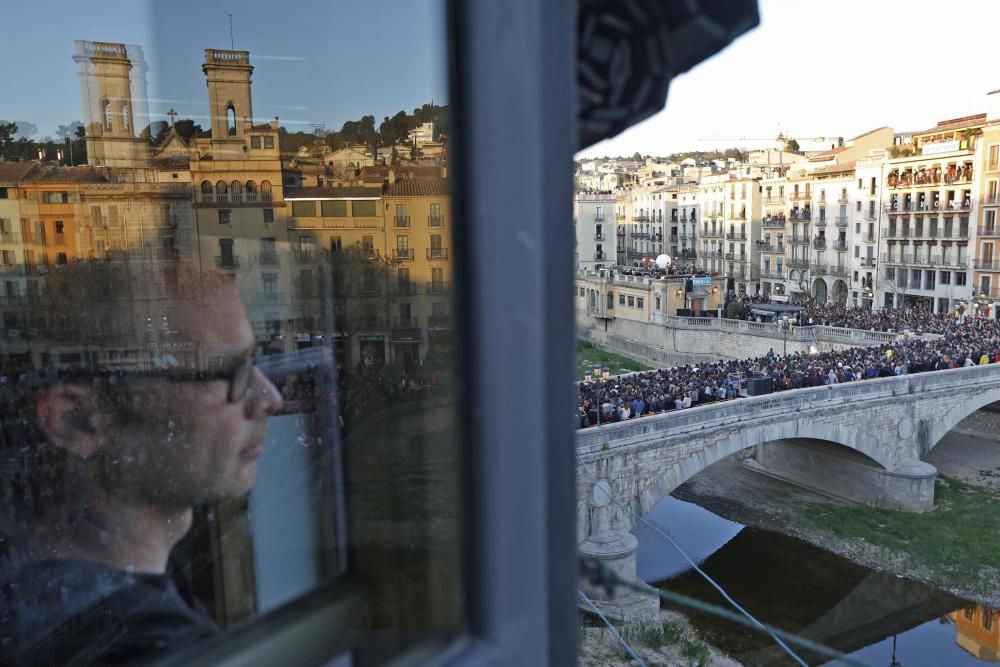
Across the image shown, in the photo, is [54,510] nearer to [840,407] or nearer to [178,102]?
[178,102]

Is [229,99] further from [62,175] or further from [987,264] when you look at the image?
[987,264]

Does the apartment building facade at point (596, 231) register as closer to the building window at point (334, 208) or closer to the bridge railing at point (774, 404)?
the bridge railing at point (774, 404)

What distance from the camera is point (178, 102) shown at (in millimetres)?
2051

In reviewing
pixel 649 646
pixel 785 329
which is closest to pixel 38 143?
pixel 649 646

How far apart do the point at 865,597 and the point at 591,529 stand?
4625 mm

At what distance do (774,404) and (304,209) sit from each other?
13.1m

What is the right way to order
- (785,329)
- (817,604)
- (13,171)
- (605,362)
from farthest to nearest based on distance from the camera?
(605,362), (785,329), (817,604), (13,171)

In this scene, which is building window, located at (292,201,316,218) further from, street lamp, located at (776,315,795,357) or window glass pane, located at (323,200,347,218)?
street lamp, located at (776,315,795,357)

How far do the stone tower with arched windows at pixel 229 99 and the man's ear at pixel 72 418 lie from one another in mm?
672

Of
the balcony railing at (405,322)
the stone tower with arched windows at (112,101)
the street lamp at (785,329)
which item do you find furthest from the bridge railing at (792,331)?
the balcony railing at (405,322)

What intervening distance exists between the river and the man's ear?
10.7 m

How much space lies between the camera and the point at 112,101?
2.21 metres

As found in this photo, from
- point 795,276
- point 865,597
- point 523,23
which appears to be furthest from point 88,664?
point 795,276

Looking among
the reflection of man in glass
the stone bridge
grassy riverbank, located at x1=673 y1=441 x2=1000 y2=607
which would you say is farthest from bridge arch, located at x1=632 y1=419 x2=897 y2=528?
the reflection of man in glass
